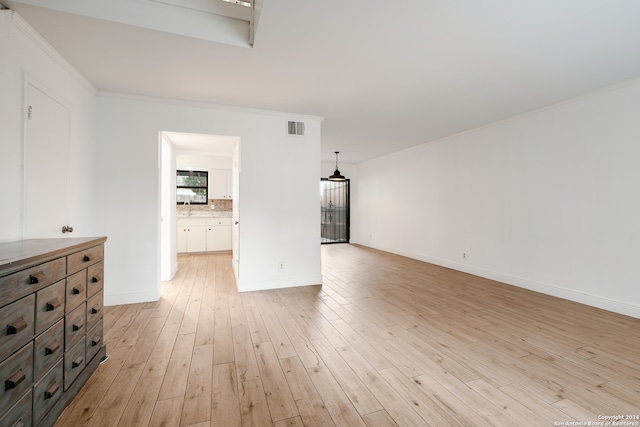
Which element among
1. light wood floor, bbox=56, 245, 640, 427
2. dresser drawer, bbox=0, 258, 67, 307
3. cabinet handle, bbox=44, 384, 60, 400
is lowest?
light wood floor, bbox=56, 245, 640, 427

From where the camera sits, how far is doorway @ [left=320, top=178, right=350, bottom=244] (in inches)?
363

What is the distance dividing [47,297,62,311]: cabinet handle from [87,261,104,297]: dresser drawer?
41 cm

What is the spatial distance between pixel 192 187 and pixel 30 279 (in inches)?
253

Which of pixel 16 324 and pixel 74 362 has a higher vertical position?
pixel 16 324

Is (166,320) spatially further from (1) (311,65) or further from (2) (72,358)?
(1) (311,65)

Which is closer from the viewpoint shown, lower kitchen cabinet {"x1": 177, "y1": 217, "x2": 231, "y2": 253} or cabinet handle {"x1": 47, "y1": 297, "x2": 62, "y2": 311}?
cabinet handle {"x1": 47, "y1": 297, "x2": 62, "y2": 311}

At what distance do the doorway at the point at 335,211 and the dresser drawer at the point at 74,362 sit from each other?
752 centimetres

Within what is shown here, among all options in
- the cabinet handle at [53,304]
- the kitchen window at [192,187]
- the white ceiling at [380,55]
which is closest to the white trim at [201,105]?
the white ceiling at [380,55]

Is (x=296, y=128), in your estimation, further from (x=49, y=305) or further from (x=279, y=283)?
(x=49, y=305)

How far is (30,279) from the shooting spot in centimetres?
138

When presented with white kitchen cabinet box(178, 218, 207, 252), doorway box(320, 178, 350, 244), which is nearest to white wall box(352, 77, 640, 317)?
doorway box(320, 178, 350, 244)

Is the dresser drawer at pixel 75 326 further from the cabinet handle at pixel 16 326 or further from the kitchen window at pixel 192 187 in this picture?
the kitchen window at pixel 192 187

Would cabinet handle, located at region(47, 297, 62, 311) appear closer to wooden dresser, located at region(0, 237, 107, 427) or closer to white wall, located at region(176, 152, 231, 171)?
wooden dresser, located at region(0, 237, 107, 427)

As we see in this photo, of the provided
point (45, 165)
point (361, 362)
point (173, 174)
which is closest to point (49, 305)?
point (45, 165)
